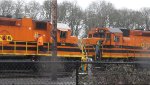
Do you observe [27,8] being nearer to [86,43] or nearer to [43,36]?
[86,43]

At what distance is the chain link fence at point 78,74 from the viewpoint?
7.83 m

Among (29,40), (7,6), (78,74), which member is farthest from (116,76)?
(7,6)

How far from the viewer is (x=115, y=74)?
8.48 m

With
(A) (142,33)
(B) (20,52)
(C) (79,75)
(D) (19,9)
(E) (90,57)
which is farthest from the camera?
(D) (19,9)

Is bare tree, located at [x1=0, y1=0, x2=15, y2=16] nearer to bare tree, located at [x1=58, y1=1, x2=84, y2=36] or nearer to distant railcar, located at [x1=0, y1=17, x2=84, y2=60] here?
bare tree, located at [x1=58, y1=1, x2=84, y2=36]

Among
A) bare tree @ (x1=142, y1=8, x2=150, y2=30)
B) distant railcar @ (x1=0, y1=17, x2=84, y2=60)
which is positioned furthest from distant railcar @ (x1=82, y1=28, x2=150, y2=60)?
bare tree @ (x1=142, y1=8, x2=150, y2=30)

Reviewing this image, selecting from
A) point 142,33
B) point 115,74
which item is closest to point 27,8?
point 142,33

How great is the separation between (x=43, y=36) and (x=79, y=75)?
15415 mm

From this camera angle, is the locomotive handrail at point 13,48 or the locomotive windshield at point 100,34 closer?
the locomotive handrail at point 13,48

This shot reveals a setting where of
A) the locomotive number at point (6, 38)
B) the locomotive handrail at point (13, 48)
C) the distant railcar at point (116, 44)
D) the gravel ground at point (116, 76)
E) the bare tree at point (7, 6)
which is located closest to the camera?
the gravel ground at point (116, 76)

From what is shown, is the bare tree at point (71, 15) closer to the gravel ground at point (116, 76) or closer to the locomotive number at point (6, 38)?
the locomotive number at point (6, 38)

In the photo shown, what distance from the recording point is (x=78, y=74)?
318 inches

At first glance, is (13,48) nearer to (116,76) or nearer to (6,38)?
(6,38)

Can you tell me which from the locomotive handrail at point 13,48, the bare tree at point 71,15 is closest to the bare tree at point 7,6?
the bare tree at point 71,15
